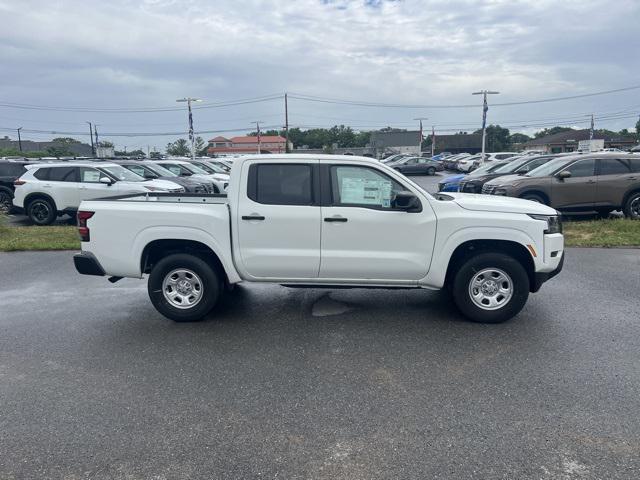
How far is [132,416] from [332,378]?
1585 mm

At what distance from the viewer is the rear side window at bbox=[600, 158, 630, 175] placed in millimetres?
11008

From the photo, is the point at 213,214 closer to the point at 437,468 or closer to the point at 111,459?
the point at 111,459

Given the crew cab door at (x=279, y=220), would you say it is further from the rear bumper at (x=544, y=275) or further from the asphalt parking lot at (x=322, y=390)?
the rear bumper at (x=544, y=275)

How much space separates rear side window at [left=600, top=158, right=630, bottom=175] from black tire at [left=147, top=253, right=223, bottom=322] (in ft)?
33.2

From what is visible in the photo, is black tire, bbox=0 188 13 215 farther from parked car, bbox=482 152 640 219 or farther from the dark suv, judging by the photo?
parked car, bbox=482 152 640 219

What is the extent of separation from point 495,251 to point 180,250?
3544mm

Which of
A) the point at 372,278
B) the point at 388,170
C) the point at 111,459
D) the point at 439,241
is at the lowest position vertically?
the point at 111,459

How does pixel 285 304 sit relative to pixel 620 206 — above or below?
below

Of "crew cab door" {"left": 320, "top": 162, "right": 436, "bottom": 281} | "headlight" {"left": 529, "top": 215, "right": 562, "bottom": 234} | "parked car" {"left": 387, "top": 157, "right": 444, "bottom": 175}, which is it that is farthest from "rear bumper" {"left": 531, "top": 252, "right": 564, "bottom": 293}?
"parked car" {"left": 387, "top": 157, "right": 444, "bottom": 175}

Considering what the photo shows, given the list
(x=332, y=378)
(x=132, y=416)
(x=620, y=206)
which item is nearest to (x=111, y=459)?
(x=132, y=416)

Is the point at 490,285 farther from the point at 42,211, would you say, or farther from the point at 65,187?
the point at 42,211

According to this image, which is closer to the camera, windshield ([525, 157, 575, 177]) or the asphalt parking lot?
the asphalt parking lot

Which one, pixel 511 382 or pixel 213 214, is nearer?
pixel 511 382

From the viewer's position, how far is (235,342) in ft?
15.4
